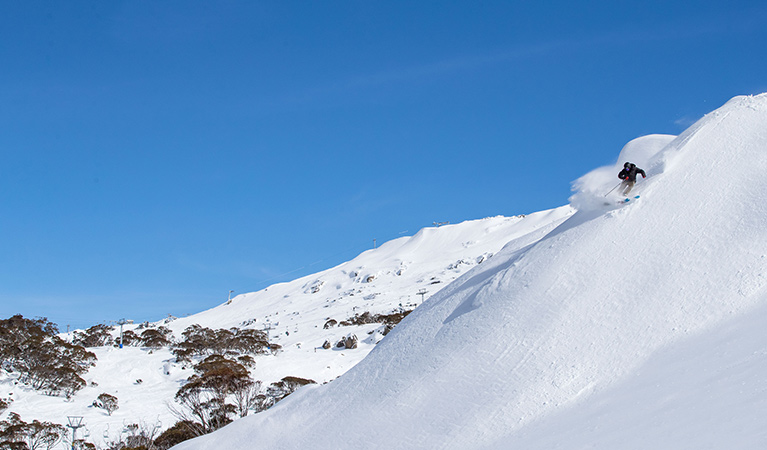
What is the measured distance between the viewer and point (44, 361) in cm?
3647

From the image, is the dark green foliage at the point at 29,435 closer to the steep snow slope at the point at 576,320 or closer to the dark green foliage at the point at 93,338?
the steep snow slope at the point at 576,320

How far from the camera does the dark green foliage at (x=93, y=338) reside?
56.4 meters

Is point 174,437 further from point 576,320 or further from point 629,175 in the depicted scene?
point 629,175

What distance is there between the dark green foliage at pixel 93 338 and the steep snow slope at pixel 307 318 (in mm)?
10639

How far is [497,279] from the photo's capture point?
592 inches

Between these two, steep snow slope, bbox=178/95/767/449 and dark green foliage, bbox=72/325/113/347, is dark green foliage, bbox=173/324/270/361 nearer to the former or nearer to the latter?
dark green foliage, bbox=72/325/113/347

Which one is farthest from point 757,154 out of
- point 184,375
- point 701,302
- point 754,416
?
point 184,375

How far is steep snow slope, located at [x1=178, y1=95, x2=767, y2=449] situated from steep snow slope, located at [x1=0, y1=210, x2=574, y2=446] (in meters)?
7.14

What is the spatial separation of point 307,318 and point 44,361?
1601 inches

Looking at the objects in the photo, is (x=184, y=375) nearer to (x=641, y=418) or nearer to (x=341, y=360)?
(x=341, y=360)

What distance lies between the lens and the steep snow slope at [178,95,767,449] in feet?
35.2

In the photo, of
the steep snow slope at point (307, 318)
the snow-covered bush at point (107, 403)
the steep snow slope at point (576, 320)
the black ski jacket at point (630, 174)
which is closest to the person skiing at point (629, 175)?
the black ski jacket at point (630, 174)

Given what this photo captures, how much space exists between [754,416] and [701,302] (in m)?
5.05

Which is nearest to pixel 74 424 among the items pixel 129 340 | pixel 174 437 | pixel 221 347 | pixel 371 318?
pixel 174 437
